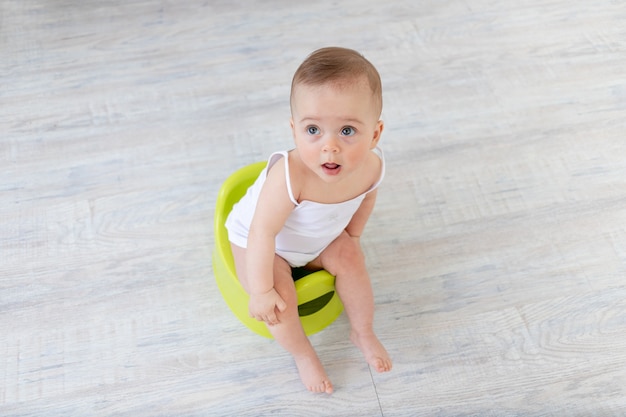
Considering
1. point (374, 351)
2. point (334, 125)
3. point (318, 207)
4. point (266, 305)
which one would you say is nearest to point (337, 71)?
point (334, 125)

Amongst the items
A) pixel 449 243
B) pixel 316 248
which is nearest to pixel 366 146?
pixel 316 248

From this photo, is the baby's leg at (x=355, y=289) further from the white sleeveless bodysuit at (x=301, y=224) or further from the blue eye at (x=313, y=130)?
the blue eye at (x=313, y=130)

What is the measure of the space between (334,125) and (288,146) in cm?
60

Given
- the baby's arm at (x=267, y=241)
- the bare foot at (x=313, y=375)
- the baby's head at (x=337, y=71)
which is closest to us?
the baby's head at (x=337, y=71)

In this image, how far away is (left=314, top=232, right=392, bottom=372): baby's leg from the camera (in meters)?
1.17

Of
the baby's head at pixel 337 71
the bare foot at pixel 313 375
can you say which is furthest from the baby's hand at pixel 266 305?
the baby's head at pixel 337 71

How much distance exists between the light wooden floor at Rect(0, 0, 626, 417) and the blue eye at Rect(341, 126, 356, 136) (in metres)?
0.46

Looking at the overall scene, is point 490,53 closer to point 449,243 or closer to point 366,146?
point 449,243

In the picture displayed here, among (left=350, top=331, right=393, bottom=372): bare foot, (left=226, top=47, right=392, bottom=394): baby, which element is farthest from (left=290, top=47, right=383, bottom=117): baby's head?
(left=350, top=331, right=393, bottom=372): bare foot

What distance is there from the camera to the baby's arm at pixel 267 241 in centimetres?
103

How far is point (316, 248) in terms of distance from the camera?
1.16 meters

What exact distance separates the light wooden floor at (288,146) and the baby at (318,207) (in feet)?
0.34

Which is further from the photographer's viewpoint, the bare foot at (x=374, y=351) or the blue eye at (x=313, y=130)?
the bare foot at (x=374, y=351)

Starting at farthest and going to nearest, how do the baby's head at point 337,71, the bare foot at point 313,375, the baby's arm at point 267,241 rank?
the bare foot at point 313,375
the baby's arm at point 267,241
the baby's head at point 337,71
